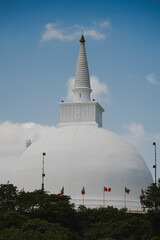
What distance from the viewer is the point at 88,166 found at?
72062mm

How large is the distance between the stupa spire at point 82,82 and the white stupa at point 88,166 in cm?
448

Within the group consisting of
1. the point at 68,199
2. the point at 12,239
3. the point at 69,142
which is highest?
the point at 69,142

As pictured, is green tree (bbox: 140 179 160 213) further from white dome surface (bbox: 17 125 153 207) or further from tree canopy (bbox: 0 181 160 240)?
white dome surface (bbox: 17 125 153 207)

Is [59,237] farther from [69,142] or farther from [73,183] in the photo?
[69,142]

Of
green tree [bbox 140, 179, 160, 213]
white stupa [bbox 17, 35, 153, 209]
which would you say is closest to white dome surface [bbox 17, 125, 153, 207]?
white stupa [bbox 17, 35, 153, 209]

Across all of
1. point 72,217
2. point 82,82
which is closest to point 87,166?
point 72,217

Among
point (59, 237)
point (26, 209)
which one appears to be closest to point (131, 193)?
point (26, 209)

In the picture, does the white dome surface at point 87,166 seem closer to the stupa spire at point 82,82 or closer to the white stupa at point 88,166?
the white stupa at point 88,166

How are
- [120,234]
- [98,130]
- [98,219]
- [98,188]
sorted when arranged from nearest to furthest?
[120,234], [98,219], [98,188], [98,130]

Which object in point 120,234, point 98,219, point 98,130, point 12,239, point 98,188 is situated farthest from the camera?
point 98,130

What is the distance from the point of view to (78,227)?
64.1 m

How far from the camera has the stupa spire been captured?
82.3 meters

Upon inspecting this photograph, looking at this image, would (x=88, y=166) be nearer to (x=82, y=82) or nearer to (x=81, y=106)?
(x=81, y=106)

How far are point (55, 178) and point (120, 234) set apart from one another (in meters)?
16.0
